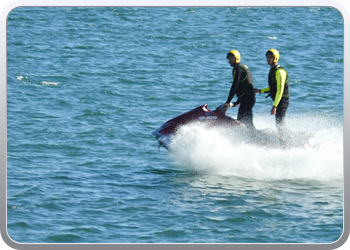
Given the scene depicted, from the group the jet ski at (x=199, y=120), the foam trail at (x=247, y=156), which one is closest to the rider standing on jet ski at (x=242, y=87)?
the jet ski at (x=199, y=120)

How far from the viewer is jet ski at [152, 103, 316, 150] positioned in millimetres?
12703

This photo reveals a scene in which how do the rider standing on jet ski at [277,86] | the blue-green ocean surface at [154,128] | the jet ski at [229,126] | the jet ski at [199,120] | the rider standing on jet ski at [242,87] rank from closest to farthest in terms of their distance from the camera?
the blue-green ocean surface at [154,128] < the rider standing on jet ski at [277,86] < the rider standing on jet ski at [242,87] < the jet ski at [229,126] < the jet ski at [199,120]

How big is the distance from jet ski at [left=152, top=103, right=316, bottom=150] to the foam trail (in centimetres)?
10

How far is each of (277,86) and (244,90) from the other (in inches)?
30.6

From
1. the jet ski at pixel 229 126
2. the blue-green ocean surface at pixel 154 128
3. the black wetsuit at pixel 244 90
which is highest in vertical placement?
the black wetsuit at pixel 244 90

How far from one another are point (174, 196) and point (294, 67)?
16.7 metres

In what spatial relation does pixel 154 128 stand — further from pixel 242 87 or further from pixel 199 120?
pixel 242 87

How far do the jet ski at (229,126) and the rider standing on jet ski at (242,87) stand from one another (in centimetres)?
19

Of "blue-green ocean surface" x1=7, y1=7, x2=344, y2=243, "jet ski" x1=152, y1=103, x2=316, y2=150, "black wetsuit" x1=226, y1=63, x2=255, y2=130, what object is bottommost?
"blue-green ocean surface" x1=7, y1=7, x2=344, y2=243

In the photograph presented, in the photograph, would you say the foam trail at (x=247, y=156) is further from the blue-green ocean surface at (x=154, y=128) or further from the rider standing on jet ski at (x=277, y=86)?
the rider standing on jet ski at (x=277, y=86)

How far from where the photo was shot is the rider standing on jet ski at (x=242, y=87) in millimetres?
12250

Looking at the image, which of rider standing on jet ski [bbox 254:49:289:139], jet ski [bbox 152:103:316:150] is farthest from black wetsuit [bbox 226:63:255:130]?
rider standing on jet ski [bbox 254:49:289:139]

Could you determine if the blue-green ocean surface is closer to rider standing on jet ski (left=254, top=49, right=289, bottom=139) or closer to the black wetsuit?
the black wetsuit

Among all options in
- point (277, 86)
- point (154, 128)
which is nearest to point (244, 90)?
point (277, 86)
